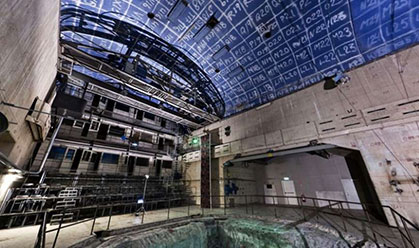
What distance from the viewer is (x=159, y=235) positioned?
486cm

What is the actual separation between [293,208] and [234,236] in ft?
13.3

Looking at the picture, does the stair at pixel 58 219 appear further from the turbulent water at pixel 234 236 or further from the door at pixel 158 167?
the door at pixel 158 167

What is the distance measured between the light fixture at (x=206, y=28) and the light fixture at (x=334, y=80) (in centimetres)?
588

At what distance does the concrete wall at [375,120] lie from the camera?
444 cm

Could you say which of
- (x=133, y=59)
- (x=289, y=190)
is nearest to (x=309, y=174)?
(x=289, y=190)

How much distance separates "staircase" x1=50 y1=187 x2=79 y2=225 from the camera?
17.8ft

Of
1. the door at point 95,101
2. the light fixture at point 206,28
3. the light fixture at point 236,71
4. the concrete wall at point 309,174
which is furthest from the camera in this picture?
the door at point 95,101

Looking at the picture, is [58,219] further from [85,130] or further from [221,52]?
[221,52]

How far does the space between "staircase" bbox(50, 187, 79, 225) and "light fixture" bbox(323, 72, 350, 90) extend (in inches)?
480

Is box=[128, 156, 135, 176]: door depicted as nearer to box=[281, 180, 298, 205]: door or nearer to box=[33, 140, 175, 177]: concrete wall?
box=[33, 140, 175, 177]: concrete wall

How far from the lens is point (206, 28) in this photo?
6230 millimetres

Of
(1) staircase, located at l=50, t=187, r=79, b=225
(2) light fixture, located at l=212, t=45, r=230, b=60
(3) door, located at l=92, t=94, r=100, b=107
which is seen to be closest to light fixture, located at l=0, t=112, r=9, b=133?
(1) staircase, located at l=50, t=187, r=79, b=225

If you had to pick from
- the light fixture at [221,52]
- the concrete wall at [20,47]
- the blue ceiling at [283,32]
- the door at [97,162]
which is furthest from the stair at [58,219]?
the light fixture at [221,52]

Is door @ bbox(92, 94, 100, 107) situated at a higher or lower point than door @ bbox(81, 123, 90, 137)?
higher
